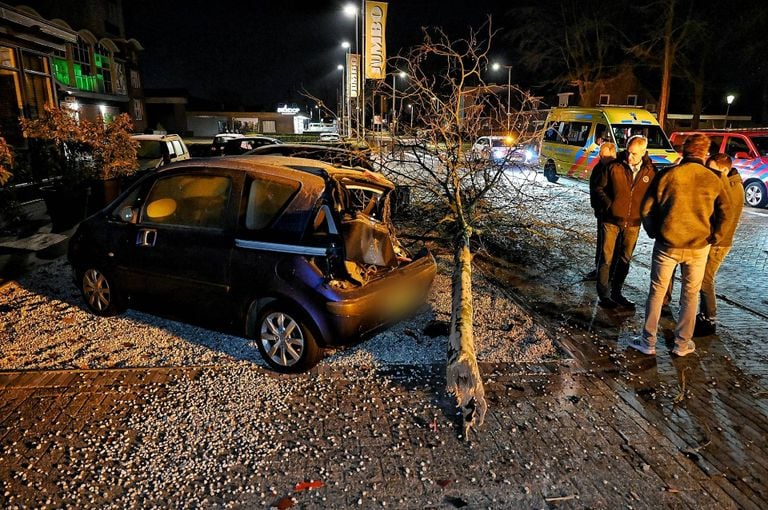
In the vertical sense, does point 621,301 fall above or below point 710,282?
below

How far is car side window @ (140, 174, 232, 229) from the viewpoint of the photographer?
4.46 metres

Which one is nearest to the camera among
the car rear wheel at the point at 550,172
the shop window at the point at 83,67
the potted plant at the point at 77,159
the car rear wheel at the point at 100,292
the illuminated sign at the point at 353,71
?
the car rear wheel at the point at 100,292

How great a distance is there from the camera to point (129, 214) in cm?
489

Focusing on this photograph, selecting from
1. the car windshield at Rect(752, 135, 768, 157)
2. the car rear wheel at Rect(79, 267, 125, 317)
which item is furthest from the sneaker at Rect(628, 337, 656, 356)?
the car windshield at Rect(752, 135, 768, 157)

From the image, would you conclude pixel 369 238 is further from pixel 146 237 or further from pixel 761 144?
pixel 761 144

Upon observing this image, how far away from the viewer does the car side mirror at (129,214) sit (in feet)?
16.0

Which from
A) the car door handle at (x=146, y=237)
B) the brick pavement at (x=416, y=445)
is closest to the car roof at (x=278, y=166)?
the car door handle at (x=146, y=237)

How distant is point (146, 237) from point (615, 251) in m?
5.20

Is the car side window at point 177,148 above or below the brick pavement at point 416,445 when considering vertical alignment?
above

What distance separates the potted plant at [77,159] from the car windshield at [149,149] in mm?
2375

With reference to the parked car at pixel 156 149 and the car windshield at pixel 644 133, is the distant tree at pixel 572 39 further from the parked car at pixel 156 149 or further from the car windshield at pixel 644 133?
the parked car at pixel 156 149

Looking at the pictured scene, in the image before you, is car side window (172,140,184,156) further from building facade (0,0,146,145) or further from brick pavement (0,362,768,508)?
brick pavement (0,362,768,508)

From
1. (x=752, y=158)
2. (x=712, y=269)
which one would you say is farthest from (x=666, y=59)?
(x=712, y=269)

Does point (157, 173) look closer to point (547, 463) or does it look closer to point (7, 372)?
point (7, 372)
